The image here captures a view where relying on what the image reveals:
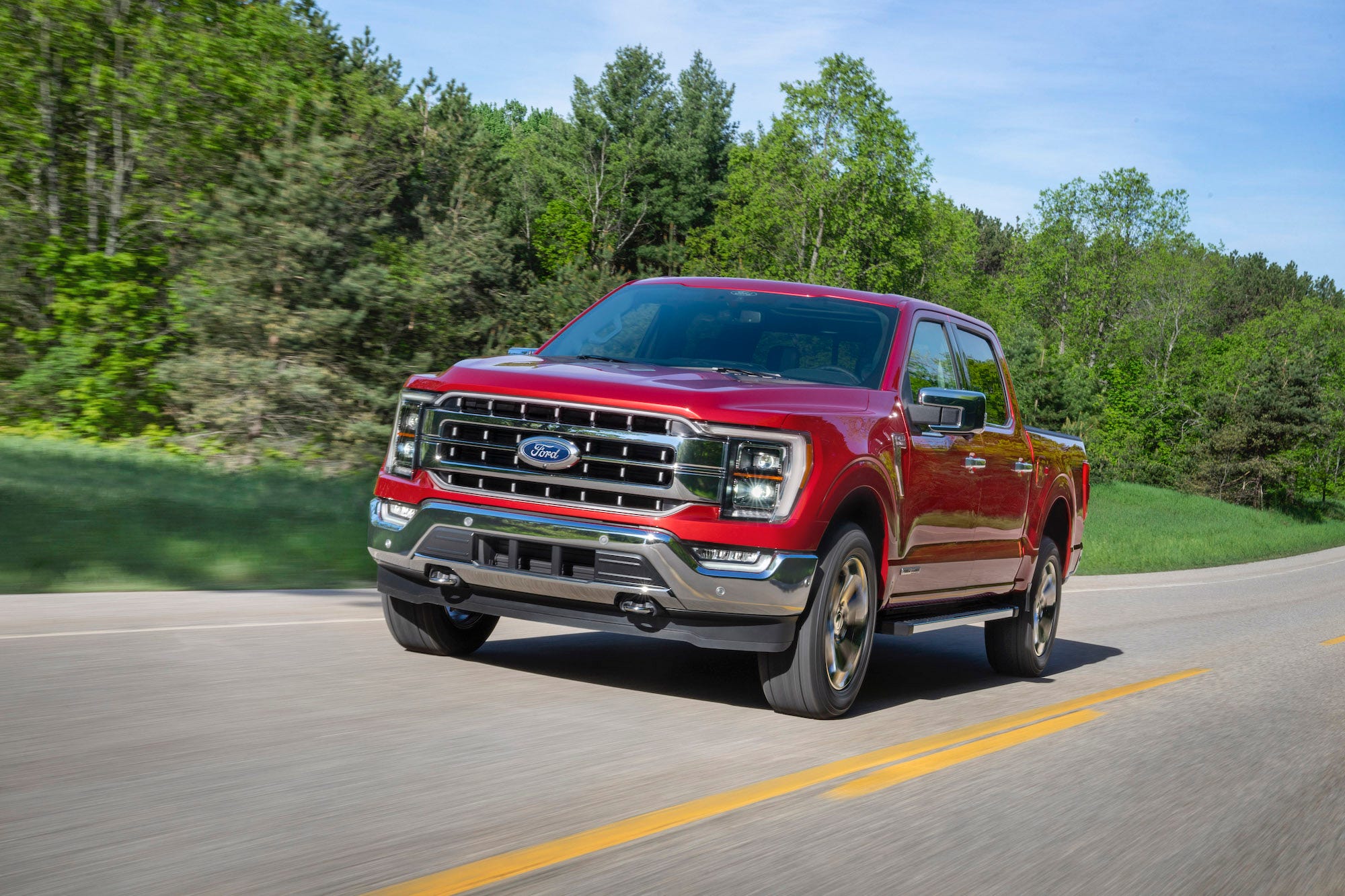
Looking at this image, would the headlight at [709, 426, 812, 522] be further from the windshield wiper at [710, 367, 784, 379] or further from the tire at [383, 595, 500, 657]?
the tire at [383, 595, 500, 657]

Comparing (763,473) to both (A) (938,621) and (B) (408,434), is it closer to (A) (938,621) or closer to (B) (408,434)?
(B) (408,434)

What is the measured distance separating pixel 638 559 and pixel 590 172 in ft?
213

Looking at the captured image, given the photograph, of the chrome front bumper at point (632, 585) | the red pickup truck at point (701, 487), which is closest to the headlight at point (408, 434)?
the red pickup truck at point (701, 487)

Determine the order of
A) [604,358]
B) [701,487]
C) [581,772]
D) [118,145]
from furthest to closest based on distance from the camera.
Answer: [118,145]
[604,358]
[701,487]
[581,772]

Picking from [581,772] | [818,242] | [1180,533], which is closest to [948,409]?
[581,772]

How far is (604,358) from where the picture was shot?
7230mm

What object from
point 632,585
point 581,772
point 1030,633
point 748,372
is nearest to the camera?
point 581,772

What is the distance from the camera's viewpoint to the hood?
6.08 metres

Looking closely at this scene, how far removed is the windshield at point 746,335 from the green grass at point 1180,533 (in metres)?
18.6

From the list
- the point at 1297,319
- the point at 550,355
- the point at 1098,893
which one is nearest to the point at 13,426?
the point at 550,355

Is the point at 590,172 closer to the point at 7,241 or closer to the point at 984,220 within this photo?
the point at 7,241

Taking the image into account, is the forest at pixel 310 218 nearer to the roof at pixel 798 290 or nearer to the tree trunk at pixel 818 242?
the tree trunk at pixel 818 242

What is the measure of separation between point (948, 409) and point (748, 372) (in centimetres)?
105

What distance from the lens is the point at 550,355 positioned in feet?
24.6
